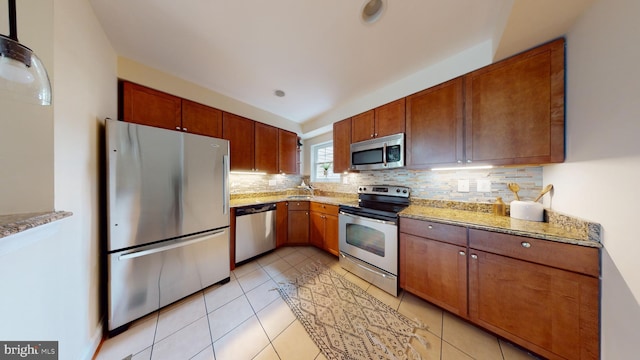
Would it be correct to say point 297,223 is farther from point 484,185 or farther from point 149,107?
point 484,185

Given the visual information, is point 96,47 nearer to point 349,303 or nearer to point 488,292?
point 349,303

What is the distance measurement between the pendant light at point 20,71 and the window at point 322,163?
9.78ft

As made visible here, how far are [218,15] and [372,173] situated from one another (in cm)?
242

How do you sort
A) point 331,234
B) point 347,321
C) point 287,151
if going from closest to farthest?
point 347,321 < point 331,234 < point 287,151

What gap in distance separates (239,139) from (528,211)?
3294 mm

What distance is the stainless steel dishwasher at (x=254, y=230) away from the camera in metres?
2.34

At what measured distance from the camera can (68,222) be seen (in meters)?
1.01

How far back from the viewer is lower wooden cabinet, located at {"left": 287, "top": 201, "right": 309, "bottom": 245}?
9.60 feet

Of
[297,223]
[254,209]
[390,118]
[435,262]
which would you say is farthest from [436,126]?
[254,209]

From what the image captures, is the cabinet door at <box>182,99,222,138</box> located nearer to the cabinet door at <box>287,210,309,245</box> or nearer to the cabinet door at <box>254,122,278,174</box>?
the cabinet door at <box>254,122,278,174</box>

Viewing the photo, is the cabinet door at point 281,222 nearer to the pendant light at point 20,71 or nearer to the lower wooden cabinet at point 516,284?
the lower wooden cabinet at point 516,284

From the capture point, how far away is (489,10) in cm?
126

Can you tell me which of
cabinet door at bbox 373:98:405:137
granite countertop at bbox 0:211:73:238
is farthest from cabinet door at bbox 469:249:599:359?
granite countertop at bbox 0:211:73:238

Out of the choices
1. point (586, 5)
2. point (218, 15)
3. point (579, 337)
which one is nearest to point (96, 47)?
point (218, 15)
